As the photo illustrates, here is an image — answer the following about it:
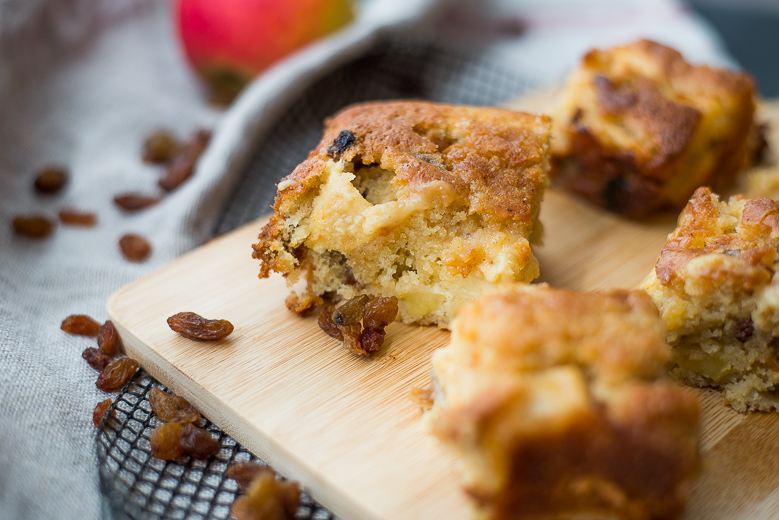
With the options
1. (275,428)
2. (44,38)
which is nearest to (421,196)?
(275,428)

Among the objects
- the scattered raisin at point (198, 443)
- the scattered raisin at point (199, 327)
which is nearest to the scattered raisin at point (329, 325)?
the scattered raisin at point (199, 327)

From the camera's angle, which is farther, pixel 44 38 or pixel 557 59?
pixel 557 59

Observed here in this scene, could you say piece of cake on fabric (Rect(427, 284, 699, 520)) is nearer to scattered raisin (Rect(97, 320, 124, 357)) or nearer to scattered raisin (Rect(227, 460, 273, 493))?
scattered raisin (Rect(227, 460, 273, 493))

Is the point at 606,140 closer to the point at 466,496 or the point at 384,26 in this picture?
the point at 384,26

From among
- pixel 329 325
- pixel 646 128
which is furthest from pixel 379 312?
pixel 646 128

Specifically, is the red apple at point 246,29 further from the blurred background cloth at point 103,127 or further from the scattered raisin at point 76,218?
the scattered raisin at point 76,218

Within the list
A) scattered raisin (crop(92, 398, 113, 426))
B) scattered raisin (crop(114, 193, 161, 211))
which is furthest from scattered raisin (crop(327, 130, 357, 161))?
scattered raisin (crop(114, 193, 161, 211))
